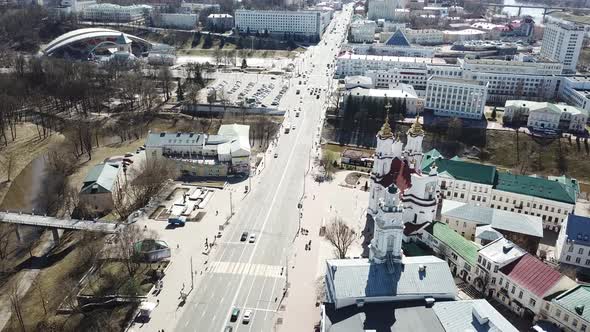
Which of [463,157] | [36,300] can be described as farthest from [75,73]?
[463,157]

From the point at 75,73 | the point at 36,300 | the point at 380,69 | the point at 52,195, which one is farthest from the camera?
the point at 380,69

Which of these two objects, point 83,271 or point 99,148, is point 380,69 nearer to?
point 99,148

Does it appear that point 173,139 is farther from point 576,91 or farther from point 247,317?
point 576,91

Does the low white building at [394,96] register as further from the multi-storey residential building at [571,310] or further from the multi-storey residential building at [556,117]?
the multi-storey residential building at [571,310]

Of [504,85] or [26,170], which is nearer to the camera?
[26,170]

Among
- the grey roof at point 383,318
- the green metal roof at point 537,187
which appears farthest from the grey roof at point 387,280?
the green metal roof at point 537,187

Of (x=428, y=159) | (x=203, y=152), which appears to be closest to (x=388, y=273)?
(x=428, y=159)
